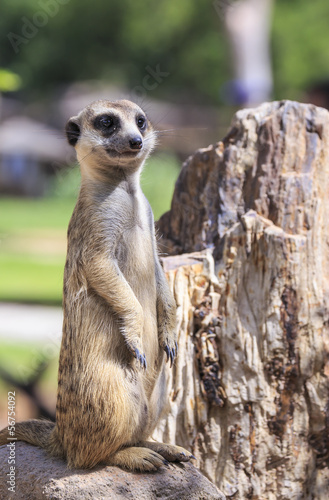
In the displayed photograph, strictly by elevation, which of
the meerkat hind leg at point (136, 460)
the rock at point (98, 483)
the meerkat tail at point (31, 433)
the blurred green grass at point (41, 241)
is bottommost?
the rock at point (98, 483)

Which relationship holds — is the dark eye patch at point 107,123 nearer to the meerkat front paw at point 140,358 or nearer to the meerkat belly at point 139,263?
the meerkat belly at point 139,263

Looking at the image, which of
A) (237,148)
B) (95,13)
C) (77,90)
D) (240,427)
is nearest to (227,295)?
(240,427)

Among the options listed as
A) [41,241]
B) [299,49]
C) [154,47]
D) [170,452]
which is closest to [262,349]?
[170,452]

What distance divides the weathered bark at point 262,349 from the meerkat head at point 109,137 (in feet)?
2.73

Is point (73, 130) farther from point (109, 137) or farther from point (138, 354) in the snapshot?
point (138, 354)

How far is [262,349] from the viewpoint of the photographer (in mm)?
3631

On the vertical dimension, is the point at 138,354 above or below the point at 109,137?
below

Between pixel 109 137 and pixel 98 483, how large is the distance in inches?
60.7

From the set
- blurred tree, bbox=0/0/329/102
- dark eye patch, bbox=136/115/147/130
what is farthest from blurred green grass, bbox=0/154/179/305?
blurred tree, bbox=0/0/329/102

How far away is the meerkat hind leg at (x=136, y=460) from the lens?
3086mm

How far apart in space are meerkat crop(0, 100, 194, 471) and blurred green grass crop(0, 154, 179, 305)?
3.17 ft

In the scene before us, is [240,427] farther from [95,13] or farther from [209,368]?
[95,13]

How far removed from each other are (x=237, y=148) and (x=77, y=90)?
26.6 metres

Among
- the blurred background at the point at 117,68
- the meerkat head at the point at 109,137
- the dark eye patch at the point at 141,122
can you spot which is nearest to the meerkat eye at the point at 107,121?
the meerkat head at the point at 109,137
